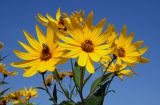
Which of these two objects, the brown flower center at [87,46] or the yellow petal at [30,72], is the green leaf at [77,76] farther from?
the yellow petal at [30,72]

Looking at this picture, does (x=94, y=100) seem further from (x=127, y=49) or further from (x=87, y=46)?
(x=127, y=49)

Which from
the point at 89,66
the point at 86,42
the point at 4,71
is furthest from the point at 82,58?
the point at 4,71

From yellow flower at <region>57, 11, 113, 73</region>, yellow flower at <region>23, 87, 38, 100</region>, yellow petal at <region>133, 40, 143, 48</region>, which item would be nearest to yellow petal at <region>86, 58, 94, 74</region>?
yellow flower at <region>57, 11, 113, 73</region>

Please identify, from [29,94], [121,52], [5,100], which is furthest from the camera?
[29,94]

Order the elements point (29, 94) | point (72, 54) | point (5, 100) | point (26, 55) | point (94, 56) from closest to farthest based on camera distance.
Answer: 1. point (72, 54)
2. point (94, 56)
3. point (26, 55)
4. point (5, 100)
5. point (29, 94)

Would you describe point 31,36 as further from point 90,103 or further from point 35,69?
point 90,103

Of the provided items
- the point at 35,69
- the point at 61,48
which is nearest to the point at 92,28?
the point at 61,48

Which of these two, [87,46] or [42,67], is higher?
[87,46]

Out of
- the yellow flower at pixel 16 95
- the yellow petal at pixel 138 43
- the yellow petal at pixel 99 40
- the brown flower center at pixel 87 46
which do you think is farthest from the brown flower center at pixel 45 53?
the yellow flower at pixel 16 95
